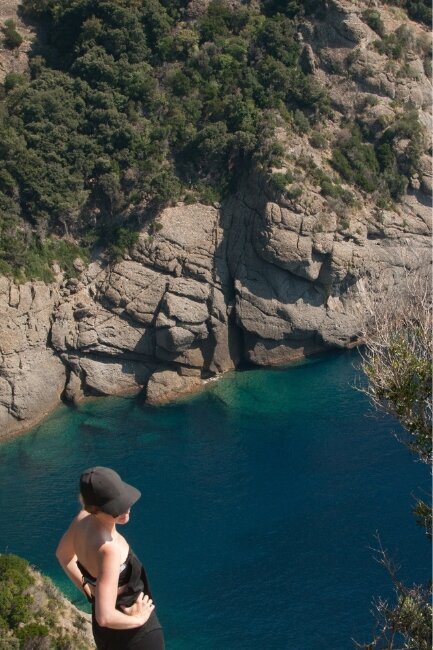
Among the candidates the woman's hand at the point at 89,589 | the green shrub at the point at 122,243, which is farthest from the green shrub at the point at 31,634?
the green shrub at the point at 122,243

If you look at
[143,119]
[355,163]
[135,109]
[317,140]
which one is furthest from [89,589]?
[355,163]

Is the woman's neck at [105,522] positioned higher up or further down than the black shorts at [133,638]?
higher up

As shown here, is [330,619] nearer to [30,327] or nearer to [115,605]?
[115,605]

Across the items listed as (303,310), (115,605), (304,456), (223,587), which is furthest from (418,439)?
(303,310)

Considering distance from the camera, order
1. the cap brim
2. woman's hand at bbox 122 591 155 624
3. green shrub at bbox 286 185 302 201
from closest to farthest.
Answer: the cap brim, woman's hand at bbox 122 591 155 624, green shrub at bbox 286 185 302 201

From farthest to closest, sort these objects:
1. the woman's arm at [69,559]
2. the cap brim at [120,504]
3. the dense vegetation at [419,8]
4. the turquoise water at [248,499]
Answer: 1. the dense vegetation at [419,8]
2. the turquoise water at [248,499]
3. the woman's arm at [69,559]
4. the cap brim at [120,504]

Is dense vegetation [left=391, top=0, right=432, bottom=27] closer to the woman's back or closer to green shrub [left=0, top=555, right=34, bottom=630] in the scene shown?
green shrub [left=0, top=555, right=34, bottom=630]

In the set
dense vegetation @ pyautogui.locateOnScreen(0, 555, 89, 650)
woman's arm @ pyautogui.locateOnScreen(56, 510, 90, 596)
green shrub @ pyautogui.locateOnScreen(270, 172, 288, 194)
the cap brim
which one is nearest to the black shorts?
woman's arm @ pyautogui.locateOnScreen(56, 510, 90, 596)

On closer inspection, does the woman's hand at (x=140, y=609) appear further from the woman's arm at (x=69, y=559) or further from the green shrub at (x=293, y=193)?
the green shrub at (x=293, y=193)

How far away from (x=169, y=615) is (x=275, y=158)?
95.9 ft

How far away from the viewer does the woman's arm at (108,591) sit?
5.80 metres

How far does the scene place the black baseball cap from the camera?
5.78 meters

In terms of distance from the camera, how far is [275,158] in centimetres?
4612

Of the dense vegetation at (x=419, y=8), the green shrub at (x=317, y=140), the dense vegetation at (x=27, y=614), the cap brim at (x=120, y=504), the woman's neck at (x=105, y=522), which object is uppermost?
the dense vegetation at (x=419, y=8)
